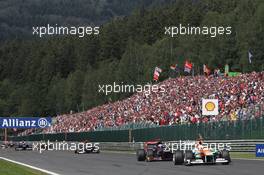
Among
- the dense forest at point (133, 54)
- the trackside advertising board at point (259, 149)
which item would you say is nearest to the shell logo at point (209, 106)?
the trackside advertising board at point (259, 149)

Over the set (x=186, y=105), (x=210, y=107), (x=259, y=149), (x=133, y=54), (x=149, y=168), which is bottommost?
(x=149, y=168)

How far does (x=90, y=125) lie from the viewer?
216 ft

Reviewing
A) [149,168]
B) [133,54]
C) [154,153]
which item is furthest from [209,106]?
[133,54]

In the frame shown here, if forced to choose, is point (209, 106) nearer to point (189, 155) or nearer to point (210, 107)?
point (210, 107)

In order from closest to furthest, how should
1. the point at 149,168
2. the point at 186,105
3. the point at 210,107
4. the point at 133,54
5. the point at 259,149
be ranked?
the point at 149,168 → the point at 259,149 → the point at 210,107 → the point at 186,105 → the point at 133,54

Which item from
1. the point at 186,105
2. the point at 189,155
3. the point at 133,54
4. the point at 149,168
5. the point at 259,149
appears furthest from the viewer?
the point at 133,54

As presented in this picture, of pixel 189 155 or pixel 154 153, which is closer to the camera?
pixel 189 155

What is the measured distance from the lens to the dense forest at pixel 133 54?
250ft

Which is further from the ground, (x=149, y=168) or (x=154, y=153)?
(x=154, y=153)

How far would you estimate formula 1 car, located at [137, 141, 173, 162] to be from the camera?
3195cm

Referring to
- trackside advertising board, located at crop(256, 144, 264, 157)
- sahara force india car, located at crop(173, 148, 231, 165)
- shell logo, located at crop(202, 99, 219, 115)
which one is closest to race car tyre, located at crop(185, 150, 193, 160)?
sahara force india car, located at crop(173, 148, 231, 165)

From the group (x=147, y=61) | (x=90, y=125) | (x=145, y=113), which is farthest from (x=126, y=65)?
(x=145, y=113)

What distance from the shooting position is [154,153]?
32062 mm

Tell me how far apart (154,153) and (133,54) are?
76135 mm
